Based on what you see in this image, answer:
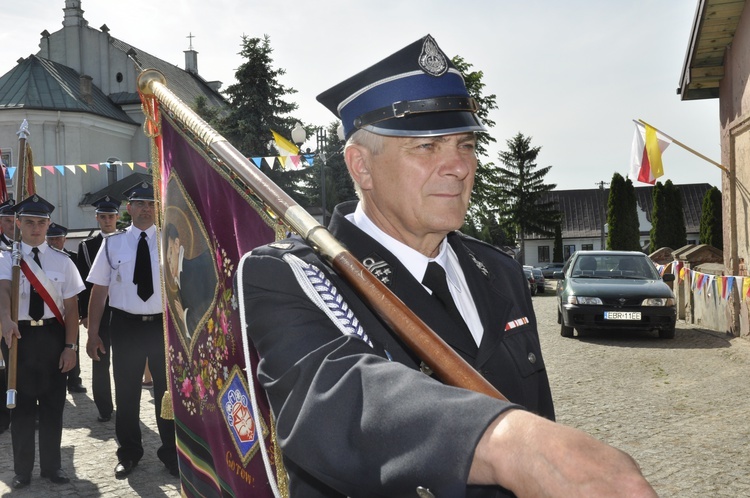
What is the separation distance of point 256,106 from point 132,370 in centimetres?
3448

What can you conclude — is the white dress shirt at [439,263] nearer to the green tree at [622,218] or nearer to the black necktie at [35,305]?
the black necktie at [35,305]

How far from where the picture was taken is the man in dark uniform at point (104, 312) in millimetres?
8023

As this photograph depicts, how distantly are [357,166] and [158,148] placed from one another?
1.63 metres

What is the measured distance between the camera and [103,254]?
6.73 m

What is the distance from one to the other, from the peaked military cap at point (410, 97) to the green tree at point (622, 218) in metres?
46.7

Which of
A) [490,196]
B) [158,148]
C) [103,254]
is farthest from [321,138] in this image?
[158,148]

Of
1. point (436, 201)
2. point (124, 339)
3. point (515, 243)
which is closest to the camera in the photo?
point (436, 201)

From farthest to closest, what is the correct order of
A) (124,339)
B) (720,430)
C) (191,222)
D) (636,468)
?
(720,430)
(124,339)
(191,222)
(636,468)

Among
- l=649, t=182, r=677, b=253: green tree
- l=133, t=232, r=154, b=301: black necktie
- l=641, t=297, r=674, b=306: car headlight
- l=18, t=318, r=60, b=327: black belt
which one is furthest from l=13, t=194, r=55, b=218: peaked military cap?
l=649, t=182, r=677, b=253: green tree

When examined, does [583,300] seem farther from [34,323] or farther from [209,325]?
[209,325]

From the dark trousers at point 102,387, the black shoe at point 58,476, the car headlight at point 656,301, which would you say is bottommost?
the black shoe at point 58,476

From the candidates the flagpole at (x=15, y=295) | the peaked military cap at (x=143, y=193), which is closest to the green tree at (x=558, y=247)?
the peaked military cap at (x=143, y=193)

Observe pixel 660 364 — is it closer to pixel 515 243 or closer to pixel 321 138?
pixel 321 138

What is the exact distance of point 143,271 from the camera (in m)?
6.55
